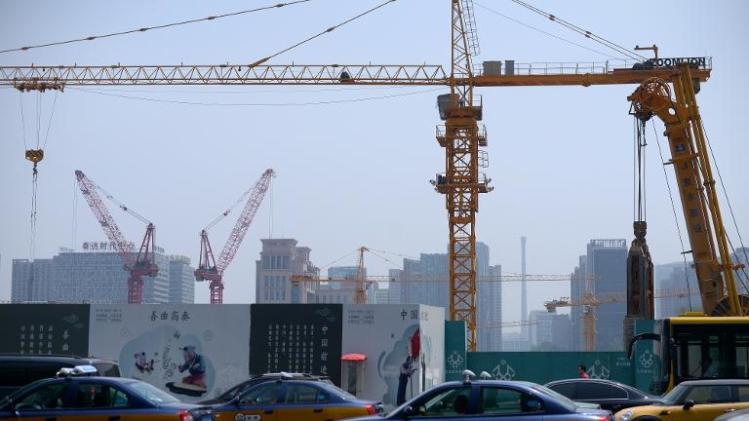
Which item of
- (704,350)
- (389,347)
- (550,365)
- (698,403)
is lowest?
(698,403)

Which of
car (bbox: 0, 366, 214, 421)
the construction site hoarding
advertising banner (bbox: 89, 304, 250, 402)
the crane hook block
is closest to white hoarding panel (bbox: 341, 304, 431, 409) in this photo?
the construction site hoarding

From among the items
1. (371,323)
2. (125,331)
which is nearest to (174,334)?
(125,331)

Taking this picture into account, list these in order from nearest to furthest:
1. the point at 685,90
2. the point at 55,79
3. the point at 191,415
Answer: the point at 191,415 → the point at 685,90 → the point at 55,79

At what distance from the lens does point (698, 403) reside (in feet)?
65.1

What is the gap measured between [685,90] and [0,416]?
3920cm

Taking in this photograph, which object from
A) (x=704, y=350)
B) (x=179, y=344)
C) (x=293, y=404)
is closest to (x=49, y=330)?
(x=179, y=344)

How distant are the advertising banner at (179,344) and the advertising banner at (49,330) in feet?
1.78

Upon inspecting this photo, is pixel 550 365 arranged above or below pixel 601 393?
above

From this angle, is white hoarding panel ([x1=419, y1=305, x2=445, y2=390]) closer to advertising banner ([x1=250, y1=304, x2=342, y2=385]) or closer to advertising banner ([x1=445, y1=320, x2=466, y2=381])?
advertising banner ([x1=445, y1=320, x2=466, y2=381])

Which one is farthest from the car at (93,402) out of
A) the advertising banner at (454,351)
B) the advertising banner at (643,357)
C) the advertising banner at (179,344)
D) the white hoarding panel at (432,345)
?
the advertising banner at (643,357)

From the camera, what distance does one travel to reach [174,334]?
3456cm

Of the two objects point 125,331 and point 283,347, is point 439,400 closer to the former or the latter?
point 283,347

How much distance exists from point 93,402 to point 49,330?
1875 centimetres

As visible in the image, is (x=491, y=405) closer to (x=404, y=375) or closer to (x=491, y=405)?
(x=491, y=405)
